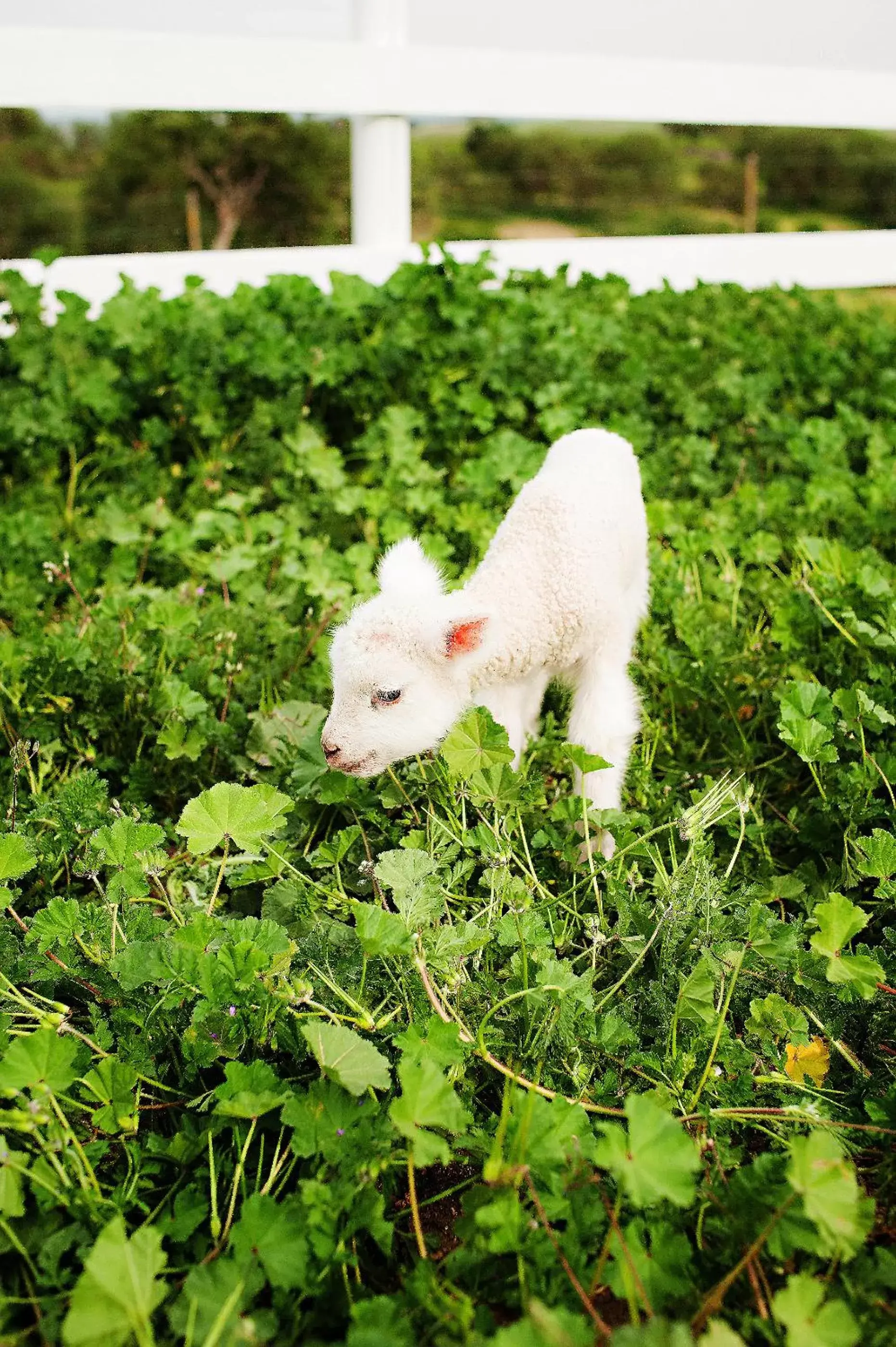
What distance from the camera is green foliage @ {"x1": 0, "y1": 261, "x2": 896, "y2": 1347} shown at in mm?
1232

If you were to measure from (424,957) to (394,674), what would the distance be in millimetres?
494

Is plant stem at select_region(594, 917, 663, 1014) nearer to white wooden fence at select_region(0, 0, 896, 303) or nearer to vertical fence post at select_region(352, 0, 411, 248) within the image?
white wooden fence at select_region(0, 0, 896, 303)

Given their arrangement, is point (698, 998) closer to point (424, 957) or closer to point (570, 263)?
point (424, 957)

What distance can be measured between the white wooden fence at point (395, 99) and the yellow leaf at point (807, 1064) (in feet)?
11.8

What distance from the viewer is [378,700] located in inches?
72.4

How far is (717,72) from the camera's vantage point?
5289 millimetres

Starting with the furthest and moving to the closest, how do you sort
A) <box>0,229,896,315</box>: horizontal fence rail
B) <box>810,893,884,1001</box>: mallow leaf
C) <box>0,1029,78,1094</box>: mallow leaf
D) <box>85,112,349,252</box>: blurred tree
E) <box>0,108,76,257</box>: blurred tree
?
<box>85,112,349,252</box>: blurred tree → <box>0,108,76,257</box>: blurred tree → <box>0,229,896,315</box>: horizontal fence rail → <box>810,893,884,1001</box>: mallow leaf → <box>0,1029,78,1094</box>: mallow leaf

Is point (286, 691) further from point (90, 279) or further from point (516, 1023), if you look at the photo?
point (90, 279)

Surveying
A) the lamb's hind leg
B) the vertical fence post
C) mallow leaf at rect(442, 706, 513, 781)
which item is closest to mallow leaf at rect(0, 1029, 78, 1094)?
mallow leaf at rect(442, 706, 513, 781)

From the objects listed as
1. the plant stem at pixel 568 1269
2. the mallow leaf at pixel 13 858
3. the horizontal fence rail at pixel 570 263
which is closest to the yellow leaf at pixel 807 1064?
the plant stem at pixel 568 1269

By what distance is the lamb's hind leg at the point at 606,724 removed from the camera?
6.81ft

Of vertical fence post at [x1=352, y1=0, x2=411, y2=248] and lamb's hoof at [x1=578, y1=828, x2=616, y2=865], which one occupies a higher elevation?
vertical fence post at [x1=352, y1=0, x2=411, y2=248]

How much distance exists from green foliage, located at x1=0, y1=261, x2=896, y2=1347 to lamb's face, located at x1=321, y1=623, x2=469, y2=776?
4.1 inches

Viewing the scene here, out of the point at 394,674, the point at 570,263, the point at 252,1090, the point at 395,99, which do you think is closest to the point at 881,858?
the point at 394,674
